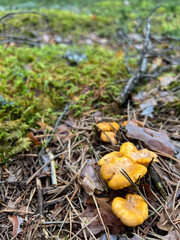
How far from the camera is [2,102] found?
2.48 meters

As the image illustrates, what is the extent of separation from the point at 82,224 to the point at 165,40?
192 inches

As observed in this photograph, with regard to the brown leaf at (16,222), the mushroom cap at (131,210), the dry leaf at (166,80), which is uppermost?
the dry leaf at (166,80)

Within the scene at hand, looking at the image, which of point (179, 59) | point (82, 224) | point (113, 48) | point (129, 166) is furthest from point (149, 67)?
point (82, 224)

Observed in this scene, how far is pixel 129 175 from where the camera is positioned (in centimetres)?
167

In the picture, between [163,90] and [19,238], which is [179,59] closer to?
[163,90]

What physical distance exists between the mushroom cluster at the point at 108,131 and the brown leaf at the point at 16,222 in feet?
4.20

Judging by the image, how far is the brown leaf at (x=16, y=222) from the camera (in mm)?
1704

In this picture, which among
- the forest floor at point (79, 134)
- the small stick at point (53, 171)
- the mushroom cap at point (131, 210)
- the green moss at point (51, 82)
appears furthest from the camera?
the green moss at point (51, 82)

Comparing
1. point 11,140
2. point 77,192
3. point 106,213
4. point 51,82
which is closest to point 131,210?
point 106,213

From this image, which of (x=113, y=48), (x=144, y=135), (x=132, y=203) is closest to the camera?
(x=132, y=203)

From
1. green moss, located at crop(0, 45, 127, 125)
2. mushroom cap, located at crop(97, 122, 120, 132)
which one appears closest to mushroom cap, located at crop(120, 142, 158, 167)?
mushroom cap, located at crop(97, 122, 120, 132)

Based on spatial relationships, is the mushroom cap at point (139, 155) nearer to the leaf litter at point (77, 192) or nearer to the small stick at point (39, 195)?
the leaf litter at point (77, 192)

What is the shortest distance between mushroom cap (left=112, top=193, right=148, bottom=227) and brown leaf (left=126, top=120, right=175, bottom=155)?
74 cm

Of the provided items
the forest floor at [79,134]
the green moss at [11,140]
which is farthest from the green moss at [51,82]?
the green moss at [11,140]
